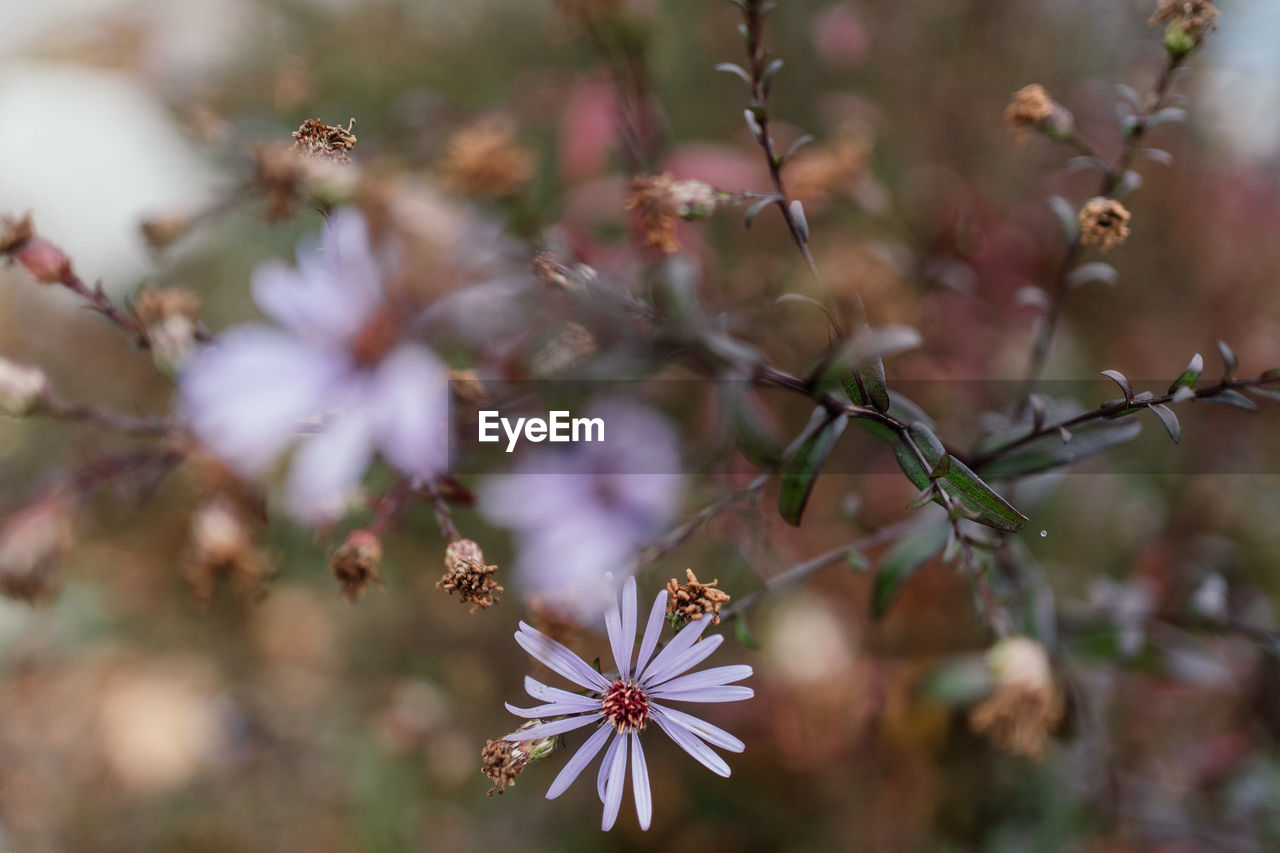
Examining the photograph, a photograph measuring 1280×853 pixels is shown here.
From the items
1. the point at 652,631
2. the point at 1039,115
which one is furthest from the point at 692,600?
the point at 1039,115

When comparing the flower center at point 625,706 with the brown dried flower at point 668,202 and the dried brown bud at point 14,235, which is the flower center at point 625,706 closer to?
the brown dried flower at point 668,202

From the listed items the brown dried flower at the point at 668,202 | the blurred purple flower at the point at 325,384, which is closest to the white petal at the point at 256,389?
the blurred purple flower at the point at 325,384

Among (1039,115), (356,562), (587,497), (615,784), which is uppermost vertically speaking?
(1039,115)

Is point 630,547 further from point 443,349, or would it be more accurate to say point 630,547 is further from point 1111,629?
point 1111,629

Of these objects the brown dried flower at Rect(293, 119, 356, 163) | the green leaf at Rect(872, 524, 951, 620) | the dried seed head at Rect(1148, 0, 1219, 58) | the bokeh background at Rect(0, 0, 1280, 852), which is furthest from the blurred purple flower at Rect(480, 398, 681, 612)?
the dried seed head at Rect(1148, 0, 1219, 58)

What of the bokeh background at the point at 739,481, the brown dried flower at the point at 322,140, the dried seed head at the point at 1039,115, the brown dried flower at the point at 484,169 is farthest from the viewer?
the bokeh background at the point at 739,481

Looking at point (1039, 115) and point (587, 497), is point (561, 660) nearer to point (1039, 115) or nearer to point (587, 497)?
point (587, 497)

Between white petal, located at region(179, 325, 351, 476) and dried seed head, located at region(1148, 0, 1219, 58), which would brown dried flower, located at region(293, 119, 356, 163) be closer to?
white petal, located at region(179, 325, 351, 476)
